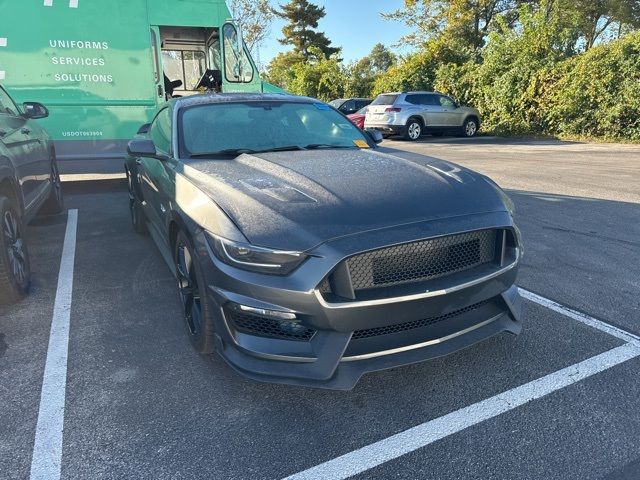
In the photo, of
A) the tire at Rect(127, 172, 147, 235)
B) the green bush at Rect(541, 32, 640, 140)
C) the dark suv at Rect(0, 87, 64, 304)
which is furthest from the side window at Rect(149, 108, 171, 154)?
the green bush at Rect(541, 32, 640, 140)

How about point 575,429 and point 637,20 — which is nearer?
point 575,429

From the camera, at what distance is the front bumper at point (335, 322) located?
2225mm

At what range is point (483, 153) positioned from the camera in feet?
44.9

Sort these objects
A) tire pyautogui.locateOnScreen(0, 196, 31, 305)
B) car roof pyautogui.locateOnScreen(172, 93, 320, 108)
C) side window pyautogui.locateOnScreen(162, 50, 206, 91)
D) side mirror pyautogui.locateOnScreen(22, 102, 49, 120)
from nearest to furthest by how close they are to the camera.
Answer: tire pyautogui.locateOnScreen(0, 196, 31, 305)
car roof pyautogui.locateOnScreen(172, 93, 320, 108)
side mirror pyautogui.locateOnScreen(22, 102, 49, 120)
side window pyautogui.locateOnScreen(162, 50, 206, 91)

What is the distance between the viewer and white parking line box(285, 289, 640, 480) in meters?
2.12

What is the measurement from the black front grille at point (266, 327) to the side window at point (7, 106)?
3712 millimetres

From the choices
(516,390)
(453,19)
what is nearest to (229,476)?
(516,390)

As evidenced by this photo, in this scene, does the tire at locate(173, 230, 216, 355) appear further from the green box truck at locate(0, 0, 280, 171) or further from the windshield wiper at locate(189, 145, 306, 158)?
the green box truck at locate(0, 0, 280, 171)

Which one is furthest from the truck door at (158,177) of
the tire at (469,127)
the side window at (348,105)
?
the side window at (348,105)

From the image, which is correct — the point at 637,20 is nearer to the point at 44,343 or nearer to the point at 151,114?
the point at 151,114

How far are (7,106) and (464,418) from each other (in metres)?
5.21

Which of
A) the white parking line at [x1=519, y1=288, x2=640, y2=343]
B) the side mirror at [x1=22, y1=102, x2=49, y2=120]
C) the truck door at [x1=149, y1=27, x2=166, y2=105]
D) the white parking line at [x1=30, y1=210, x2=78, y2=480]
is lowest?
the white parking line at [x1=30, y1=210, x2=78, y2=480]

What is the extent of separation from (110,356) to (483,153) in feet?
41.5

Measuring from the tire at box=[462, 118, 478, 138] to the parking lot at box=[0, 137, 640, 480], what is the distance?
53.1ft
